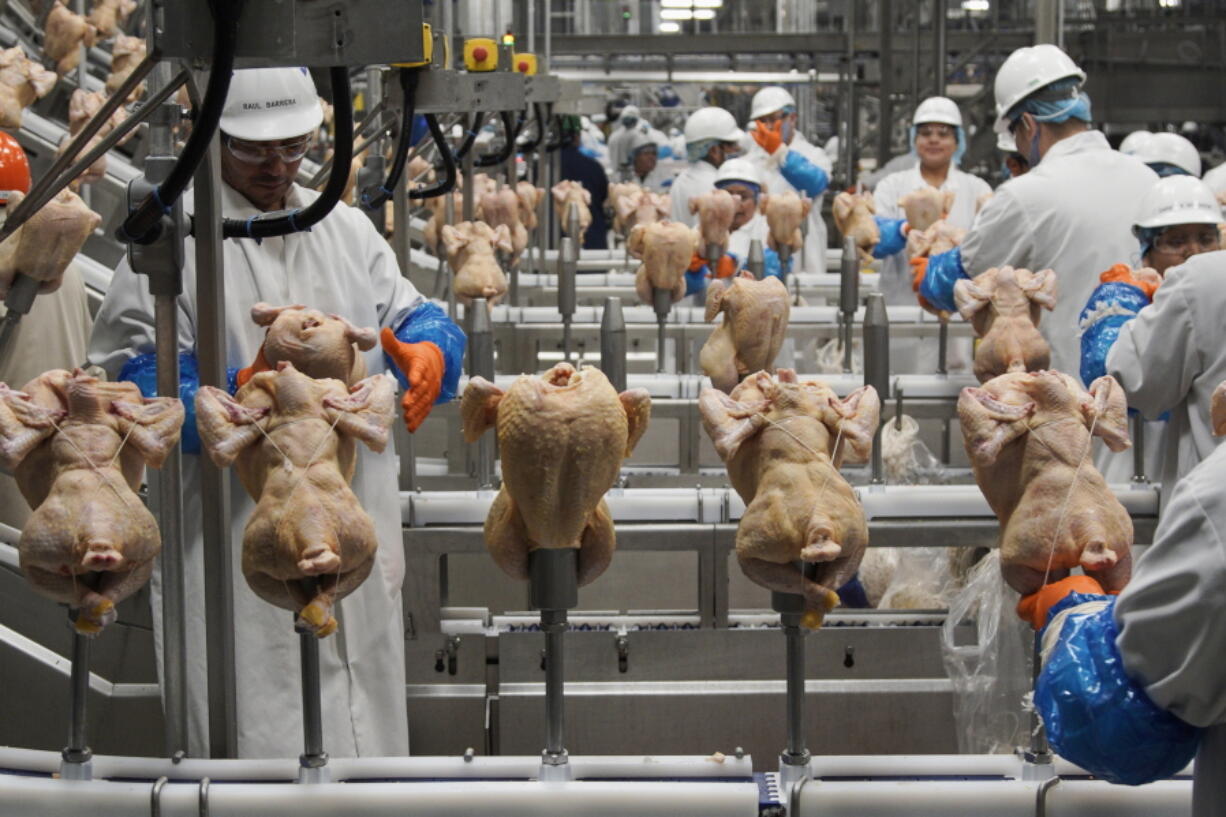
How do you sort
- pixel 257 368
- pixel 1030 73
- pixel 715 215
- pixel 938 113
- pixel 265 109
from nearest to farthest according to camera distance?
pixel 257 368 → pixel 265 109 → pixel 1030 73 → pixel 715 215 → pixel 938 113

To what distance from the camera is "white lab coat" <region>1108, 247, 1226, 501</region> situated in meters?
2.99

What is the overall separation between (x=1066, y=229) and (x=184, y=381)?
2.76m

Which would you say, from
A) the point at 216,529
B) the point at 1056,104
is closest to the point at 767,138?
the point at 1056,104

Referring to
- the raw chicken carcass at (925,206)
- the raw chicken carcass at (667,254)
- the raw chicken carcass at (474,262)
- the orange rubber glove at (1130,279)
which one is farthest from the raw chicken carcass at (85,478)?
the raw chicken carcass at (925,206)

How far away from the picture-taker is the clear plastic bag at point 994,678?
3.04 metres

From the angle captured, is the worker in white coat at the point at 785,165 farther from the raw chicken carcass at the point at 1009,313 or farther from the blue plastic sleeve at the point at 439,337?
the blue plastic sleeve at the point at 439,337

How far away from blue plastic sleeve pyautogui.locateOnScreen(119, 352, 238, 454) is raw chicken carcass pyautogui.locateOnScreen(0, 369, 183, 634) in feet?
1.57

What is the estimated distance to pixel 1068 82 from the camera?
452cm

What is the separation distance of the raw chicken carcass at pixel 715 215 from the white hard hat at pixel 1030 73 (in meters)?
1.11

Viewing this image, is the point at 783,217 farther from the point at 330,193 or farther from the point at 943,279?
the point at 330,193

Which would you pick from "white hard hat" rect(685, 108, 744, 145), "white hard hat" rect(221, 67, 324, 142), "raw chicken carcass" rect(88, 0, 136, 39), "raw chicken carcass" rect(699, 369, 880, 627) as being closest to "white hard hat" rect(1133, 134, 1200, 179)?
"white hard hat" rect(685, 108, 744, 145)

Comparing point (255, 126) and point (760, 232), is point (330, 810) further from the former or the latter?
point (760, 232)

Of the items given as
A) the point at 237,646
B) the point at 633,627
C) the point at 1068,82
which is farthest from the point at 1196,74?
the point at 237,646

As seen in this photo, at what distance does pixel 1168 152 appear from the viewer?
5.04 metres
